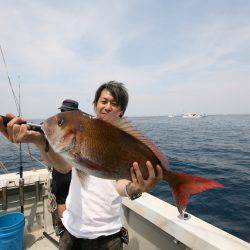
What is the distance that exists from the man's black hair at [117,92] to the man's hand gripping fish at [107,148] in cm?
103

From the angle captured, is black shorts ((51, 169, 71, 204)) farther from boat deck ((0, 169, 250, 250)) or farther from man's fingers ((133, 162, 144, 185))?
man's fingers ((133, 162, 144, 185))

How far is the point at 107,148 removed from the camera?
7.09ft

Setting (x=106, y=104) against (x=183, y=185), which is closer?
(x=183, y=185)

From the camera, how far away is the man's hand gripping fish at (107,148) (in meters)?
2.11

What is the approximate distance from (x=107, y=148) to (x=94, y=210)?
936 mm

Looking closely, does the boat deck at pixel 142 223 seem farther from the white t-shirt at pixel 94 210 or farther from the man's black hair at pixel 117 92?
the man's black hair at pixel 117 92

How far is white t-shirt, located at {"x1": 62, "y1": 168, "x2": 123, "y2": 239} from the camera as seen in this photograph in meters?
2.71

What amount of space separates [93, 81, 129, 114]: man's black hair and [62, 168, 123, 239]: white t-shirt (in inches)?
41.9

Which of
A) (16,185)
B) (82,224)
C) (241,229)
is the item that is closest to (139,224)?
(82,224)

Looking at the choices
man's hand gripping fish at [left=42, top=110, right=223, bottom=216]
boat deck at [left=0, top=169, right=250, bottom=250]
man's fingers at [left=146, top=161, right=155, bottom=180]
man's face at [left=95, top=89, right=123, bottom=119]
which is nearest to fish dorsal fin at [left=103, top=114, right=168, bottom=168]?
man's hand gripping fish at [left=42, top=110, right=223, bottom=216]

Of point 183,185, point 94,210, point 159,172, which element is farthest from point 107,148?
point 94,210

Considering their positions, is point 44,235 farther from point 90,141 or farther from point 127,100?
point 90,141

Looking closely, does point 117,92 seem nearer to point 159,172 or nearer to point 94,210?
point 159,172

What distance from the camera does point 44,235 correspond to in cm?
604
